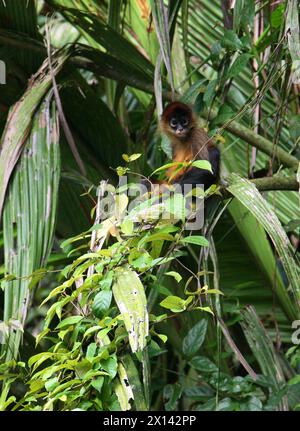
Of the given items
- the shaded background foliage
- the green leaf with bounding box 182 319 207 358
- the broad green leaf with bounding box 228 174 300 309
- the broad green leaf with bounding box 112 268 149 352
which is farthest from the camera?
the green leaf with bounding box 182 319 207 358

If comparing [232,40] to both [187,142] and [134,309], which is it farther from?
[134,309]

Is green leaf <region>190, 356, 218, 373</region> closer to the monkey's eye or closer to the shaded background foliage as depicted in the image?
the shaded background foliage

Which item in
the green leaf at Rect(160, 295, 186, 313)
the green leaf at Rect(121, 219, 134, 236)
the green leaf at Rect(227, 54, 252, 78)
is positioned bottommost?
the green leaf at Rect(160, 295, 186, 313)

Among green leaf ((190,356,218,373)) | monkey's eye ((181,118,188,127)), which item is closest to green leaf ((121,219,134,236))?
green leaf ((190,356,218,373))

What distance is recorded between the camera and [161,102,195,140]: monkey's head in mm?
4289

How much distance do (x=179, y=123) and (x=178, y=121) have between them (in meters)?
0.02

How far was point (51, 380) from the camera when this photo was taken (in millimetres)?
2365

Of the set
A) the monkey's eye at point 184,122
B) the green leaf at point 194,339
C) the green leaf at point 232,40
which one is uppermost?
the monkey's eye at point 184,122

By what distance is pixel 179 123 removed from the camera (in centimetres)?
449

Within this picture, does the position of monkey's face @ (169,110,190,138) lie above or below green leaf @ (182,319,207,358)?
above

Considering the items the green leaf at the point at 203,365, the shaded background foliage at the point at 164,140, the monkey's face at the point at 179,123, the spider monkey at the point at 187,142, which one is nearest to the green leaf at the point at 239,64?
the shaded background foliage at the point at 164,140

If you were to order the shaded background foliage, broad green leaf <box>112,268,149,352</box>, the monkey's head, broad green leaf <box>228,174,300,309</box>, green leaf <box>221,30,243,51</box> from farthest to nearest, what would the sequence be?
the monkey's head → green leaf <box>221,30,243,51</box> → the shaded background foliage → broad green leaf <box>228,174,300,309</box> → broad green leaf <box>112,268,149,352</box>

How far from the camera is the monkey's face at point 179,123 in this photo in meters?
4.42

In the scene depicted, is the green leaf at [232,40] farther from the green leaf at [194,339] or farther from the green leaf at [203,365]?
the green leaf at [203,365]
